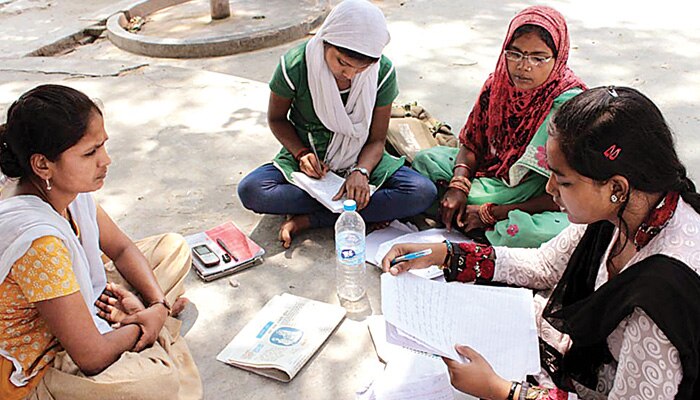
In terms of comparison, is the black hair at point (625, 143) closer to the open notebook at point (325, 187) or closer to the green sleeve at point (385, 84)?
the open notebook at point (325, 187)

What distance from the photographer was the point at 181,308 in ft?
8.50

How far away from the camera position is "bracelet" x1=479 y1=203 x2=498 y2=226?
2885mm

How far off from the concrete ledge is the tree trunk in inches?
28.7

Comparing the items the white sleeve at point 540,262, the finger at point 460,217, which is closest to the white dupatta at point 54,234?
the white sleeve at point 540,262

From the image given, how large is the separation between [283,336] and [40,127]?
1.11m

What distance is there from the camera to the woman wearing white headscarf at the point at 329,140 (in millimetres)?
2928

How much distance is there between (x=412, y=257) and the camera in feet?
7.02

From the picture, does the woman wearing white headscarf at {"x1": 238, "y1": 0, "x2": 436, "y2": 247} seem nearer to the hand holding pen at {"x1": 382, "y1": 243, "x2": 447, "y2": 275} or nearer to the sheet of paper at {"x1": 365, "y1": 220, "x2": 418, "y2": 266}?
the sheet of paper at {"x1": 365, "y1": 220, "x2": 418, "y2": 266}

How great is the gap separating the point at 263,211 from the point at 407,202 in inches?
26.7

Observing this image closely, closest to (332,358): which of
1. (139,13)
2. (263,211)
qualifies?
(263,211)

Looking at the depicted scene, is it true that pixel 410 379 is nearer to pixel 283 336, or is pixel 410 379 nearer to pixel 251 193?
pixel 283 336

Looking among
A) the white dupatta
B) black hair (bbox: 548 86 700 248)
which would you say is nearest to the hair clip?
black hair (bbox: 548 86 700 248)

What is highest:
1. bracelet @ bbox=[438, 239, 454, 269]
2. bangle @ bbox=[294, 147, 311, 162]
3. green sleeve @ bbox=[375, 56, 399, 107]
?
green sleeve @ bbox=[375, 56, 399, 107]

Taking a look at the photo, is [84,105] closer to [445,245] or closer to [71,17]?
[445,245]
